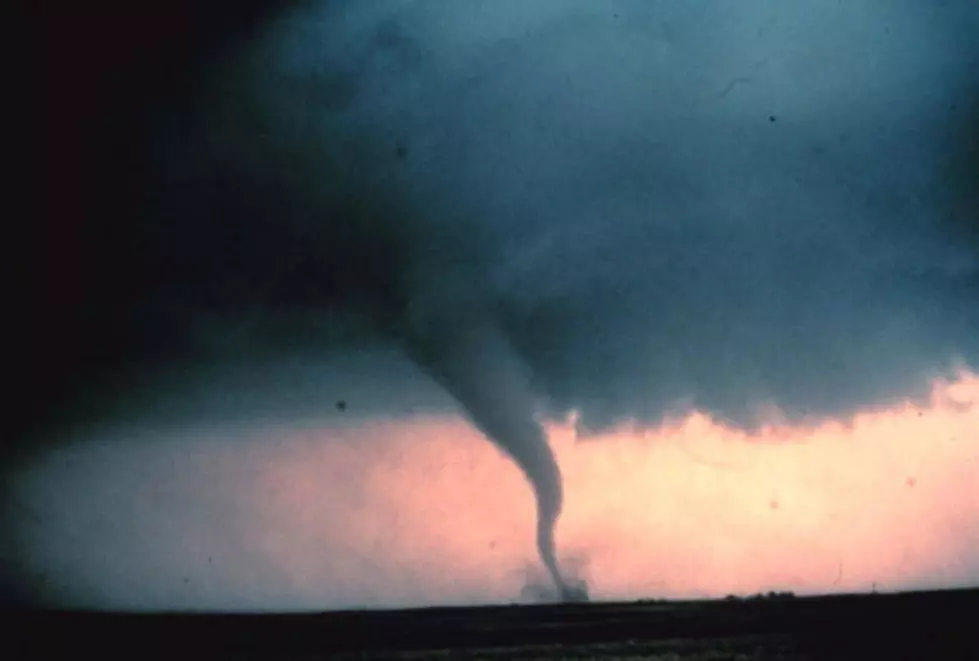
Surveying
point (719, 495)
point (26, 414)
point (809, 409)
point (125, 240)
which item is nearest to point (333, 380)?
point (125, 240)

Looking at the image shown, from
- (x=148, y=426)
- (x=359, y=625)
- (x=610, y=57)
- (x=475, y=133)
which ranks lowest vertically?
(x=359, y=625)

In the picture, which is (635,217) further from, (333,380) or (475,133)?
(333,380)

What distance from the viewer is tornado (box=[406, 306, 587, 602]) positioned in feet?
3.99

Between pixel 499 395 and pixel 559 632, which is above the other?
pixel 499 395

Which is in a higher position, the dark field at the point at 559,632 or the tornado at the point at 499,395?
the tornado at the point at 499,395

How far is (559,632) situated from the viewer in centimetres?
116

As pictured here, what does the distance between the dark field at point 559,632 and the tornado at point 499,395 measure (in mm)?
98

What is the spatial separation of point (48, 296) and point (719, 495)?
53.7 inches

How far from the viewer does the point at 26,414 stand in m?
1.24

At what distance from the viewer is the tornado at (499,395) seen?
1217 millimetres

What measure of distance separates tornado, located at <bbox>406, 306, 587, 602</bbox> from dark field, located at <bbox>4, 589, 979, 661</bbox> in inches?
3.9

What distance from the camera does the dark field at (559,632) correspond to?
1125mm

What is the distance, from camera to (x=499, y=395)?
4.00 ft

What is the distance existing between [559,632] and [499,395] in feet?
1.46
